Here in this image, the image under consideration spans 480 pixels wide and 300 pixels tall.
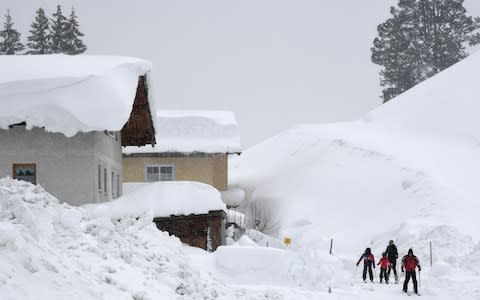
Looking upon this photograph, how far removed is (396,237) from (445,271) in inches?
475

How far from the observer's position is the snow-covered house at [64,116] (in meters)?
23.2

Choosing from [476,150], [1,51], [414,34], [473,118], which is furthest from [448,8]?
[1,51]

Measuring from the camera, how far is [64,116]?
912 inches

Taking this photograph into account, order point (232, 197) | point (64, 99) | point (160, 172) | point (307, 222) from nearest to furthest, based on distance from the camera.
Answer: point (64, 99) → point (160, 172) → point (307, 222) → point (232, 197)

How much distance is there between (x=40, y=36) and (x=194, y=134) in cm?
2831

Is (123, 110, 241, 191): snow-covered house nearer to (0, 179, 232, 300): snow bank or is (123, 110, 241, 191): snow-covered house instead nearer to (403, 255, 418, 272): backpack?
(403, 255, 418, 272): backpack

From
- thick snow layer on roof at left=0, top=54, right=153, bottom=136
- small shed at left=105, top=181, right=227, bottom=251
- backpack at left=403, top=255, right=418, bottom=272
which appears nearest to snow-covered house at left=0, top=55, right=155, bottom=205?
thick snow layer on roof at left=0, top=54, right=153, bottom=136

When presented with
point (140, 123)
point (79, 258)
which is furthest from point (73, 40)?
point (79, 258)

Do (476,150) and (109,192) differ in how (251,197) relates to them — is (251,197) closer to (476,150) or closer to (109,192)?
(476,150)

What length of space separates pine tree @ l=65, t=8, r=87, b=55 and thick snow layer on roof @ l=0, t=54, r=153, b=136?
134 feet

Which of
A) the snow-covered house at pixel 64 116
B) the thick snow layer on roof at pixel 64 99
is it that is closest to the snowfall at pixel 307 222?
the snow-covered house at pixel 64 116

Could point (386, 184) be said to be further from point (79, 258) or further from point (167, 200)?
point (79, 258)

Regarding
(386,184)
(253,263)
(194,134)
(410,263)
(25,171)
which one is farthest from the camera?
(386,184)

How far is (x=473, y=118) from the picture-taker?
51969 mm
